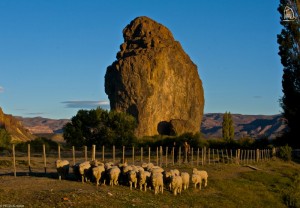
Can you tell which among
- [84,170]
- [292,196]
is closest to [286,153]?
[292,196]

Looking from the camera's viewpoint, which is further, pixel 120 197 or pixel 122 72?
pixel 122 72

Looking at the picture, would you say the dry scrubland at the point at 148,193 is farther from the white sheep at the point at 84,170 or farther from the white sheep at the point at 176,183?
the white sheep at the point at 84,170

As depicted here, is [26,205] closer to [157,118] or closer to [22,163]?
[22,163]

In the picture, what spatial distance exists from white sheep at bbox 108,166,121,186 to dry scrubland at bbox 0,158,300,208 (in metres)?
0.47

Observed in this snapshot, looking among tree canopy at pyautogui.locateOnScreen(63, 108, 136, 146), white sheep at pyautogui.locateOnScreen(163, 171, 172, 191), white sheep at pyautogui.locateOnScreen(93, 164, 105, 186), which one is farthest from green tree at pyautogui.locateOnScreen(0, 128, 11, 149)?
white sheep at pyautogui.locateOnScreen(93, 164, 105, 186)

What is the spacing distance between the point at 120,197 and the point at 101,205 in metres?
2.28

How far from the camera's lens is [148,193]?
2388 cm

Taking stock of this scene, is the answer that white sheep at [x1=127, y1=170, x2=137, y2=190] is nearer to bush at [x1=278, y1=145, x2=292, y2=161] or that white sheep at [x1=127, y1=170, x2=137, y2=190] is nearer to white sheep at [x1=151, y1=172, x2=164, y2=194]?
white sheep at [x1=151, y1=172, x2=164, y2=194]

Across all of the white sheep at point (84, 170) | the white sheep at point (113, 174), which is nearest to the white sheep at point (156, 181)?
the white sheep at point (113, 174)

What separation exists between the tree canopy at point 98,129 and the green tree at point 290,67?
20.1m

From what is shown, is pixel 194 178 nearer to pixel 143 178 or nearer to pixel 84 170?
pixel 143 178

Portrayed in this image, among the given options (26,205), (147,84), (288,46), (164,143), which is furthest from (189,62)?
(26,205)

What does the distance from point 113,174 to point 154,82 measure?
84.2 metres

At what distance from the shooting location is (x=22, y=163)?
3950 cm
